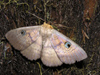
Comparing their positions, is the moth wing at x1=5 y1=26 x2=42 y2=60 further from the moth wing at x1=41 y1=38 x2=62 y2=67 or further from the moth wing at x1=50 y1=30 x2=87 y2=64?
the moth wing at x1=50 y1=30 x2=87 y2=64

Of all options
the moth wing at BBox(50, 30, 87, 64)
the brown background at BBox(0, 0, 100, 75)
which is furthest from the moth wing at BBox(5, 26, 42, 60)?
the moth wing at BBox(50, 30, 87, 64)

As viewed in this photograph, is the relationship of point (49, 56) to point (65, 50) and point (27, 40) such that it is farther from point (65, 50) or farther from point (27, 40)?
point (27, 40)

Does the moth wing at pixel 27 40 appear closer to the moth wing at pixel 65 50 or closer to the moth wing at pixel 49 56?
the moth wing at pixel 49 56

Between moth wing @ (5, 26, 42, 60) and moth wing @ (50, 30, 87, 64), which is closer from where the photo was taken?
moth wing @ (50, 30, 87, 64)

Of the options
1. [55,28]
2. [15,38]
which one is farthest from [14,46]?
[55,28]

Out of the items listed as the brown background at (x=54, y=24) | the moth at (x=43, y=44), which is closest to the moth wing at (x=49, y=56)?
the moth at (x=43, y=44)

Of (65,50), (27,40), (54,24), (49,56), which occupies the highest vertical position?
(54,24)

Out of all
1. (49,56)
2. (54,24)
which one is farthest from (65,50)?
(54,24)
